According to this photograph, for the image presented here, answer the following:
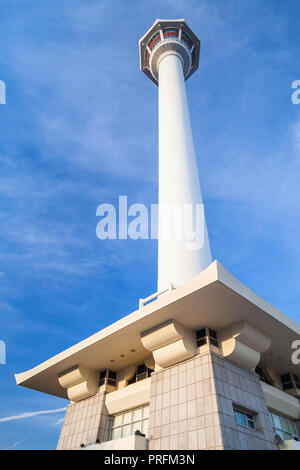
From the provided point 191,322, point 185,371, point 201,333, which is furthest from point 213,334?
point 185,371

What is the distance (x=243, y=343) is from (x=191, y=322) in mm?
3238

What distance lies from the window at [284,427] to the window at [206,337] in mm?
6401

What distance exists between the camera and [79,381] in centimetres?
2653

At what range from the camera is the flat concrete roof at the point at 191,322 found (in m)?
18.8

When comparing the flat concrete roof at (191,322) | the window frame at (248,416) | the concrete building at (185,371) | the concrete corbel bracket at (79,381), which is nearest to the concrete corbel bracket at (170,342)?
the concrete building at (185,371)

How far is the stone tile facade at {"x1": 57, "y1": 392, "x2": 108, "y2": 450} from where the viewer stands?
23.9 m

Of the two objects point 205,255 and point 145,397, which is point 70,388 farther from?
point 205,255

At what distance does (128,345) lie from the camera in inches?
947

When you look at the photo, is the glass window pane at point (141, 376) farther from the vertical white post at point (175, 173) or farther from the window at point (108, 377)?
the vertical white post at point (175, 173)

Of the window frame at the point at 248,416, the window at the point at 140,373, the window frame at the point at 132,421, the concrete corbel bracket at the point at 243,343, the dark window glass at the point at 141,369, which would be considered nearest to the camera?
the window frame at the point at 248,416

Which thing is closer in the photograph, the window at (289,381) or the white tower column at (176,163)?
the window at (289,381)

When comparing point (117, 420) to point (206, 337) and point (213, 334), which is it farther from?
point (213, 334)

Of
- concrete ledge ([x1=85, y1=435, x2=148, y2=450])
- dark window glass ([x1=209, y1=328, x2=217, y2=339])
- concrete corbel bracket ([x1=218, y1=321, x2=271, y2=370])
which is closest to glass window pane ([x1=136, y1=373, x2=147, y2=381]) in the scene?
concrete ledge ([x1=85, y1=435, x2=148, y2=450])

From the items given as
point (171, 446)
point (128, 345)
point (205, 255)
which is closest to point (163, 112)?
point (205, 255)
